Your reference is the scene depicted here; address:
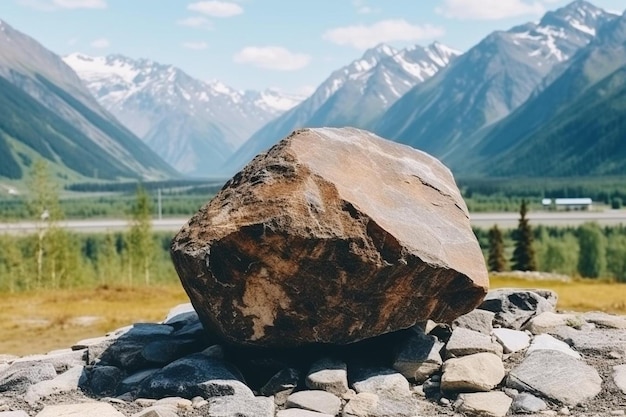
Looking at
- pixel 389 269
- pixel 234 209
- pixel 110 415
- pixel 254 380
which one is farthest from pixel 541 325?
pixel 110 415

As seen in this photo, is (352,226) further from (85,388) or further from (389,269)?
(85,388)

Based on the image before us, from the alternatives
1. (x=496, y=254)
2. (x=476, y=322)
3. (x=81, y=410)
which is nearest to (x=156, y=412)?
(x=81, y=410)

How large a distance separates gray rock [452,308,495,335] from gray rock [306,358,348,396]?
2.94 m

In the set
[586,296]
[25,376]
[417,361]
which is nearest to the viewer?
[417,361]

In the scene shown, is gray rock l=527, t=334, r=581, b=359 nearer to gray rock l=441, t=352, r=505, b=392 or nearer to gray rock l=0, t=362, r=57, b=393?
gray rock l=441, t=352, r=505, b=392

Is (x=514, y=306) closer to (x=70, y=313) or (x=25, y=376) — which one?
(x=25, y=376)

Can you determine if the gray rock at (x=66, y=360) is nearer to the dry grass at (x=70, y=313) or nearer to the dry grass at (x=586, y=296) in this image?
the dry grass at (x=70, y=313)

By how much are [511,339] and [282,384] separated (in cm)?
441

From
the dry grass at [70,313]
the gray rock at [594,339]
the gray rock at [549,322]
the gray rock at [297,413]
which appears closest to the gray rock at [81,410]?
the gray rock at [297,413]

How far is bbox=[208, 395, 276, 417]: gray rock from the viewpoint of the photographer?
9.06 meters

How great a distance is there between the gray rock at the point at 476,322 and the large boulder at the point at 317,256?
1207 millimetres

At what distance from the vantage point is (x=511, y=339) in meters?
11.9

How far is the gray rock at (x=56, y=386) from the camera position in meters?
10.2

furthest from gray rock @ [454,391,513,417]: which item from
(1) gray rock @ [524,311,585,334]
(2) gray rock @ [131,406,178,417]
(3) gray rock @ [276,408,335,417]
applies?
(2) gray rock @ [131,406,178,417]
